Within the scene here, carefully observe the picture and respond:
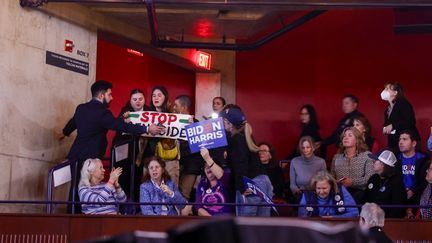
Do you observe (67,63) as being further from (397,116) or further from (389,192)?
(389,192)

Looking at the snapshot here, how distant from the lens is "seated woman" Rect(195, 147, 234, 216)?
9.15 m

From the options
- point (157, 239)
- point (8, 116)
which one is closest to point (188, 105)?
point (8, 116)

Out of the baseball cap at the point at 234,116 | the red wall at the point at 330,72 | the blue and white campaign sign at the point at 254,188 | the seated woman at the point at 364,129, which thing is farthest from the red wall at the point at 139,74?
the blue and white campaign sign at the point at 254,188

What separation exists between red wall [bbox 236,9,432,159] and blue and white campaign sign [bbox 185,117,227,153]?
442 centimetres

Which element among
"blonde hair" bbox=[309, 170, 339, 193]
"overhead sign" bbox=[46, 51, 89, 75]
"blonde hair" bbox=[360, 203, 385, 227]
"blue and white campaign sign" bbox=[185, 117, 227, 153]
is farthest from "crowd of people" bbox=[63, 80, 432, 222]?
"blonde hair" bbox=[360, 203, 385, 227]

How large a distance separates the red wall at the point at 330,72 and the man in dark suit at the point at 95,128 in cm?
438

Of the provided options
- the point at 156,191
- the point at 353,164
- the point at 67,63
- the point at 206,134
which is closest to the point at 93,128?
the point at 156,191

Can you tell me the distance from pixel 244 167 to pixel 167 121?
A: 1074 millimetres

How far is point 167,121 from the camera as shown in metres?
9.93

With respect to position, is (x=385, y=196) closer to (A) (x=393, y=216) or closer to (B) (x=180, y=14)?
(A) (x=393, y=216)

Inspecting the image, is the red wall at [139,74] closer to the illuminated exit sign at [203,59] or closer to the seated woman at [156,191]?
the illuminated exit sign at [203,59]

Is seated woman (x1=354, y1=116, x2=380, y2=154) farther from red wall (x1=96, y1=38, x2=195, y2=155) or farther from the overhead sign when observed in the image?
red wall (x1=96, y1=38, x2=195, y2=155)

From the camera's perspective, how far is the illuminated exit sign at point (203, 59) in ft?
45.3

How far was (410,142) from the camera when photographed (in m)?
9.91
